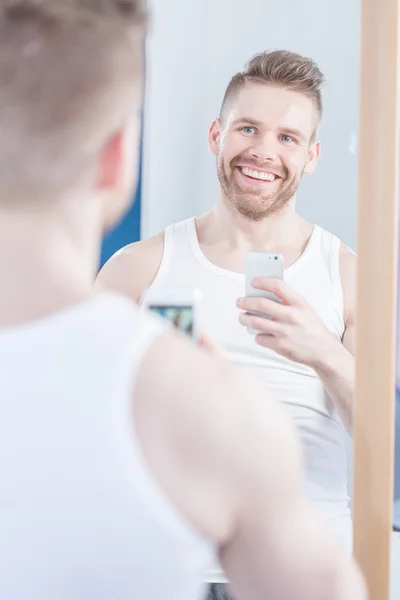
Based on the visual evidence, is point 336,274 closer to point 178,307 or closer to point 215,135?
point 215,135

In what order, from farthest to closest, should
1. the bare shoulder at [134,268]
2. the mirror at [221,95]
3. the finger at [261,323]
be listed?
the mirror at [221,95], the bare shoulder at [134,268], the finger at [261,323]

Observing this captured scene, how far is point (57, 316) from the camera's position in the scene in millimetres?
369

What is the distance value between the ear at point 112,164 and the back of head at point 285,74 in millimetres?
916

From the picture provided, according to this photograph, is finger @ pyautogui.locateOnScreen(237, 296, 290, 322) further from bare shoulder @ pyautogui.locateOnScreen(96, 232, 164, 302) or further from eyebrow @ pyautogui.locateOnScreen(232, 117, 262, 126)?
eyebrow @ pyautogui.locateOnScreen(232, 117, 262, 126)

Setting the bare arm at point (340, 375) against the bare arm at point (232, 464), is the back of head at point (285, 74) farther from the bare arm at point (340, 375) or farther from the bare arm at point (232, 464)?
the bare arm at point (232, 464)

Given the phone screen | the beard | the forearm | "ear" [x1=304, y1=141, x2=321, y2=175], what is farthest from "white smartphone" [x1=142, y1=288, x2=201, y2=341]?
"ear" [x1=304, y1=141, x2=321, y2=175]

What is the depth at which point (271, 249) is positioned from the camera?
4.19 feet

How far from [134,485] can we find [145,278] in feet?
2.87

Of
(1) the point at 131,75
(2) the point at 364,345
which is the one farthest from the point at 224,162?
(1) the point at 131,75

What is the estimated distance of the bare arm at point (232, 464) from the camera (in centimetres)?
35

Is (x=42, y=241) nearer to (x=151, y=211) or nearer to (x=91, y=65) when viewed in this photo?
(x=91, y=65)

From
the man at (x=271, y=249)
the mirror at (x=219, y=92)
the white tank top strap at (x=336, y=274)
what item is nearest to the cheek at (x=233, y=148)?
the man at (x=271, y=249)

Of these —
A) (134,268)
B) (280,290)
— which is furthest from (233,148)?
(280,290)

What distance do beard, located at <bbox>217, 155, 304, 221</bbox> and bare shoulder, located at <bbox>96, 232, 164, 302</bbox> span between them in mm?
143
